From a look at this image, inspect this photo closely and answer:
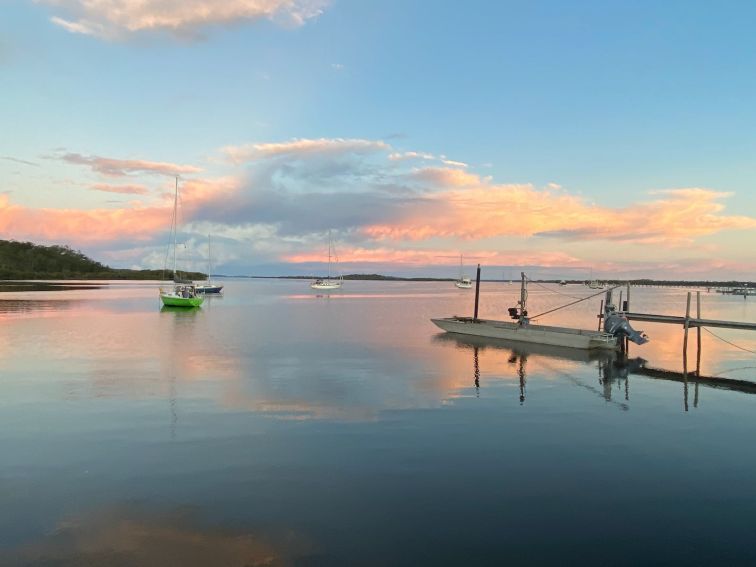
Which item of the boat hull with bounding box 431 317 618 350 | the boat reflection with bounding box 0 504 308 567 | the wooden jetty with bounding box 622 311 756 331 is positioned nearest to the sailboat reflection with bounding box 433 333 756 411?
the boat hull with bounding box 431 317 618 350

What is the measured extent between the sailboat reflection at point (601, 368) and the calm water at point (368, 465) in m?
0.30

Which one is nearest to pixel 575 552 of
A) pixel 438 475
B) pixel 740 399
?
pixel 438 475

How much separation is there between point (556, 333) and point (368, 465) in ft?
81.1

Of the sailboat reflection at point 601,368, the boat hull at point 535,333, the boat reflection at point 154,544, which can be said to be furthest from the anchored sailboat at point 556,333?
the boat reflection at point 154,544

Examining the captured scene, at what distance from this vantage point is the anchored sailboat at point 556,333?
103ft

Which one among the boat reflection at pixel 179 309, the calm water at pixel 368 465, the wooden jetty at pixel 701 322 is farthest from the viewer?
the boat reflection at pixel 179 309

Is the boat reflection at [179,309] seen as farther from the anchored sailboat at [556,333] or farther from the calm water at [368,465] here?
the calm water at [368,465]

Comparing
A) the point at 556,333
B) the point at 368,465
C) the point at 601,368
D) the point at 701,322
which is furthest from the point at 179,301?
the point at 368,465

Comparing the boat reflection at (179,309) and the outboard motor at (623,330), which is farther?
the boat reflection at (179,309)

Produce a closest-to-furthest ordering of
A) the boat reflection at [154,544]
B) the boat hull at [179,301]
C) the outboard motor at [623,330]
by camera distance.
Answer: the boat reflection at [154,544] → the outboard motor at [623,330] → the boat hull at [179,301]

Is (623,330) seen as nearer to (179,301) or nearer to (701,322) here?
(701,322)

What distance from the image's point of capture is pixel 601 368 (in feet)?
86.9

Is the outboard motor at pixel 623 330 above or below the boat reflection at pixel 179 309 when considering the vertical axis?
→ above

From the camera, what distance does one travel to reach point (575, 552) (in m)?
8.01
